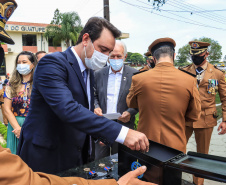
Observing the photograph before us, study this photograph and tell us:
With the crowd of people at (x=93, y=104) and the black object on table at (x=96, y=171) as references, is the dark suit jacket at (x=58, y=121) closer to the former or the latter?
the crowd of people at (x=93, y=104)

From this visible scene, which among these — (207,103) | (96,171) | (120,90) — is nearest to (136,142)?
(96,171)

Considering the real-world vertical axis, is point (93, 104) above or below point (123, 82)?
below

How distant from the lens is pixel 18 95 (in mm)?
2811

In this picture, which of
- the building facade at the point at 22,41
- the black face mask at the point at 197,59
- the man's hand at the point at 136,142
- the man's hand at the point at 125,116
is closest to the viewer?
the man's hand at the point at 136,142

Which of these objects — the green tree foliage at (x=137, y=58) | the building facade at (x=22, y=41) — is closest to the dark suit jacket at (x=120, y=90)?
the building facade at (x=22, y=41)

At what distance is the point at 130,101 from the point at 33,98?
3.75ft

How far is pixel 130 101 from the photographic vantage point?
232 centimetres

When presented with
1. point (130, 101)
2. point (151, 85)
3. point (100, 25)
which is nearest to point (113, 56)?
point (130, 101)

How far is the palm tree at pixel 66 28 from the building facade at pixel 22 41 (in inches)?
73.2

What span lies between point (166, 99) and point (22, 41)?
90.6ft

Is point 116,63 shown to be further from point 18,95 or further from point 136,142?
point 136,142

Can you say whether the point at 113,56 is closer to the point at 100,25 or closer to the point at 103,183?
the point at 100,25

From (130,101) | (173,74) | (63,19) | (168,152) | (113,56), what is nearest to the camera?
(168,152)

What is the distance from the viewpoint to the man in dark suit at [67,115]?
49.6 inches
